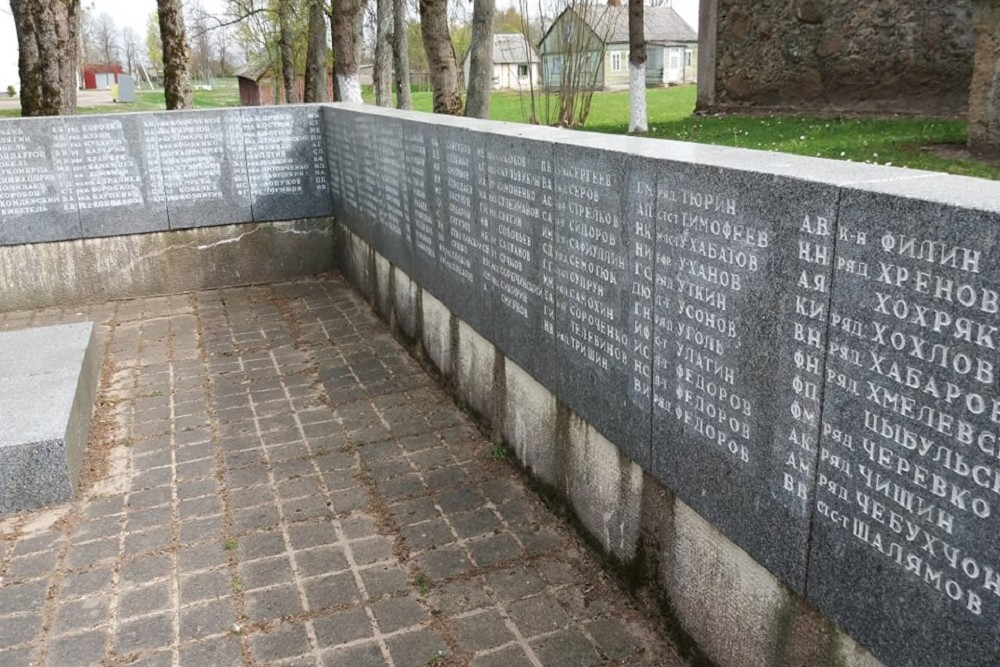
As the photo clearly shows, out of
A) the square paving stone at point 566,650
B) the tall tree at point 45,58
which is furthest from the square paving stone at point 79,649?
the tall tree at point 45,58

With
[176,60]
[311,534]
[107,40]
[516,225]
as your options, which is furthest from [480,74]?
[107,40]

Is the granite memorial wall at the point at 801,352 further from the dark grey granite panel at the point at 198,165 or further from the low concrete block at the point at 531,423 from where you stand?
the dark grey granite panel at the point at 198,165

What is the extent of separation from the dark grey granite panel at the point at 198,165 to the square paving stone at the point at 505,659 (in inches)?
262

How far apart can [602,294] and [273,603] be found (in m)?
1.87

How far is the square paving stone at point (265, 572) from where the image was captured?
13.4ft

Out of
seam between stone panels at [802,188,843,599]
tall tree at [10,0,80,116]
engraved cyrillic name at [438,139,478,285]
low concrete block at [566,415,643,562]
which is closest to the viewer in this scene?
seam between stone panels at [802,188,843,599]

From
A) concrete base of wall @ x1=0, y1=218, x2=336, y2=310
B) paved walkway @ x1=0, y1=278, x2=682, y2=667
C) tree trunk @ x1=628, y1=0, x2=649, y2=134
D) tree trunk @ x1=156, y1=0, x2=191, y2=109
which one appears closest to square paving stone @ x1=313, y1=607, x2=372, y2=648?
paved walkway @ x1=0, y1=278, x2=682, y2=667

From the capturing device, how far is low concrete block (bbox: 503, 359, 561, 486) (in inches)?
181

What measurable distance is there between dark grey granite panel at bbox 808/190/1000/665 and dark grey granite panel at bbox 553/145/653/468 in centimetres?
107

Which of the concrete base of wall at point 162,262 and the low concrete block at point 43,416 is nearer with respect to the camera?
the low concrete block at point 43,416

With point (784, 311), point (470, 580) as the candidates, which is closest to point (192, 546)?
point (470, 580)

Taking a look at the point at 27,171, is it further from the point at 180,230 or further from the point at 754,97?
the point at 754,97

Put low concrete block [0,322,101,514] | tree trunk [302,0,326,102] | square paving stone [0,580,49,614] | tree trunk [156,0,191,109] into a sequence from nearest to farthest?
square paving stone [0,580,49,614] < low concrete block [0,322,101,514] < tree trunk [156,0,191,109] < tree trunk [302,0,326,102]

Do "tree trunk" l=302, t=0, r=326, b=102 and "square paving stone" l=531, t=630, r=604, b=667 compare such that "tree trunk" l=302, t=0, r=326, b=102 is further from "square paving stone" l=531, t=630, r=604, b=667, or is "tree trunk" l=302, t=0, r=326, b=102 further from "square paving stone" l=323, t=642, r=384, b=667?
"square paving stone" l=531, t=630, r=604, b=667
